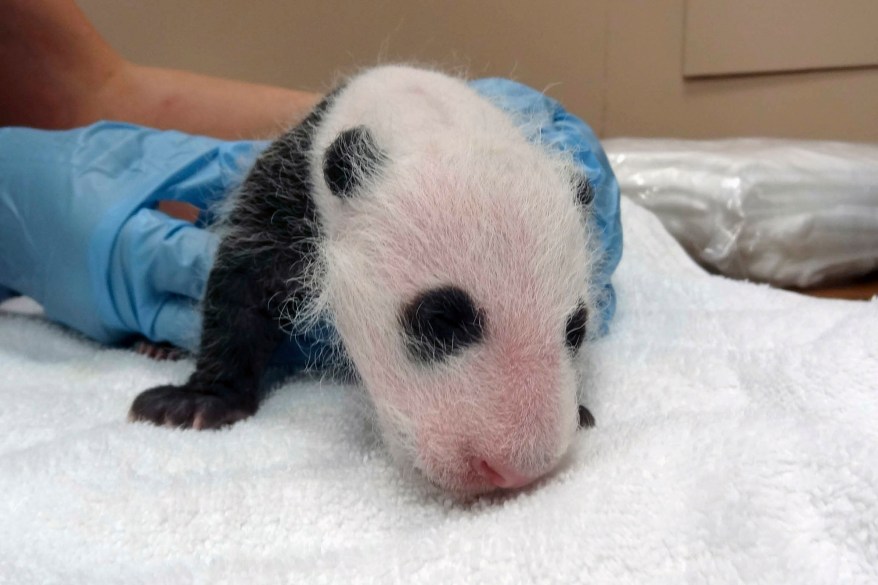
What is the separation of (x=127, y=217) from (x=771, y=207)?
175 cm

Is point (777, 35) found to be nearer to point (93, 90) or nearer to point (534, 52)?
point (534, 52)

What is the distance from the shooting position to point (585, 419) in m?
0.92

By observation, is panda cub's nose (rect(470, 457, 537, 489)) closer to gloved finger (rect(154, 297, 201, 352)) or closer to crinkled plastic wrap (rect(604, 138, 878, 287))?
gloved finger (rect(154, 297, 201, 352))

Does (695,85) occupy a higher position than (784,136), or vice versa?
(695,85)

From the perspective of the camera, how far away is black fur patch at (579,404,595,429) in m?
0.90

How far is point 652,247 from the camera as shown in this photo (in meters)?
1.71

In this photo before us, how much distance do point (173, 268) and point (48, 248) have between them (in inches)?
10.3

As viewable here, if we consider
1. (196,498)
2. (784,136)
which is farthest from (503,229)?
(784,136)

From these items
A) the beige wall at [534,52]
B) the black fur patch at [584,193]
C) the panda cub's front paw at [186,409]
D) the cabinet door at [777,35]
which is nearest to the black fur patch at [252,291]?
the panda cub's front paw at [186,409]

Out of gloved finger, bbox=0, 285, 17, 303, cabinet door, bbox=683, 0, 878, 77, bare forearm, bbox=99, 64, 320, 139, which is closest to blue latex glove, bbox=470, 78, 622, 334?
bare forearm, bbox=99, 64, 320, 139

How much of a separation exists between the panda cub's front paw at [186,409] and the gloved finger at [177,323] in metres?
0.20

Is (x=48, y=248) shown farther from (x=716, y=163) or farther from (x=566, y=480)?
(x=716, y=163)

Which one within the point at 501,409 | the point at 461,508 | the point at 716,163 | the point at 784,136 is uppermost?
the point at 501,409

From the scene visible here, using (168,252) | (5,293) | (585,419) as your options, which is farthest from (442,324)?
(5,293)
